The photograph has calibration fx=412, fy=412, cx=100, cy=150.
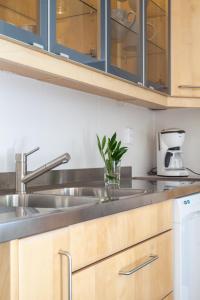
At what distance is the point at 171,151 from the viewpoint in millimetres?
2477

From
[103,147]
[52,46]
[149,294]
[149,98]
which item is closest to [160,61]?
[149,98]

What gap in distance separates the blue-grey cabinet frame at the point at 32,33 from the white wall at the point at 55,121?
31 centimetres

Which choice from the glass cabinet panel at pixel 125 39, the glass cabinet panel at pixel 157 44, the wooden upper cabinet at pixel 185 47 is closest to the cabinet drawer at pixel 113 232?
the glass cabinet panel at pixel 125 39

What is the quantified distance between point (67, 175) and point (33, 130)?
0.30 metres

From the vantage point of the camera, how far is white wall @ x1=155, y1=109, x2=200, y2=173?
109 inches

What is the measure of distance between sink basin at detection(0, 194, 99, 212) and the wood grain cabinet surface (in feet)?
0.63

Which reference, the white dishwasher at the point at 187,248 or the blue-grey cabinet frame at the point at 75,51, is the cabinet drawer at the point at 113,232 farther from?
the blue-grey cabinet frame at the point at 75,51

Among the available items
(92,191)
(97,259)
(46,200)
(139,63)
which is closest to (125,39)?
(139,63)

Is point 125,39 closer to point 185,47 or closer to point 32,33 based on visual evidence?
point 185,47

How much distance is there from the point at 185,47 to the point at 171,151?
2.09ft

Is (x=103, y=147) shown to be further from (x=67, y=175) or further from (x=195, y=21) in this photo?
(x=195, y=21)

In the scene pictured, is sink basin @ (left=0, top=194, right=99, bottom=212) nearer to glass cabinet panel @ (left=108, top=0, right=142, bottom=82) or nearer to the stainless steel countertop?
the stainless steel countertop

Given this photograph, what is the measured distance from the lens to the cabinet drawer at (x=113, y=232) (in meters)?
1.04

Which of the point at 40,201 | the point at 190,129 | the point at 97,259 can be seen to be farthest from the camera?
the point at 190,129
